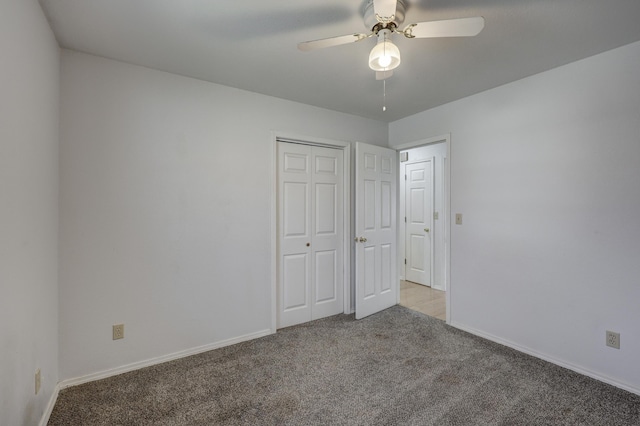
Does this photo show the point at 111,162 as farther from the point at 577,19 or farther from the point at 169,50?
the point at 577,19

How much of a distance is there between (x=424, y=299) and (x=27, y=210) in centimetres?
411

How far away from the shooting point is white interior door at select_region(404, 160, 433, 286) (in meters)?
4.68

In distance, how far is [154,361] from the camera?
7.80 ft

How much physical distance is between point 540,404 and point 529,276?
103 cm

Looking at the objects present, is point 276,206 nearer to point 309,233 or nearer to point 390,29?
point 309,233

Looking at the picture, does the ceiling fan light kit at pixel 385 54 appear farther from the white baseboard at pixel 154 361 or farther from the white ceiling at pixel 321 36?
the white baseboard at pixel 154 361

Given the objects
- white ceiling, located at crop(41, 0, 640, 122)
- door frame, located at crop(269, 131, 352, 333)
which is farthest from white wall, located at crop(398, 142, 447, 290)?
white ceiling, located at crop(41, 0, 640, 122)

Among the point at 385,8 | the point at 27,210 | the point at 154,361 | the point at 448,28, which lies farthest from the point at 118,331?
the point at 448,28

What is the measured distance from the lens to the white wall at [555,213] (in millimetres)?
2047

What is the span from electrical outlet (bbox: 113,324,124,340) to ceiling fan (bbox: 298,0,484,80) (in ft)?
7.91

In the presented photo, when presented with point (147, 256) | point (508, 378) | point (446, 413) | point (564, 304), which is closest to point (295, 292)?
point (147, 256)

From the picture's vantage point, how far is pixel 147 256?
235cm

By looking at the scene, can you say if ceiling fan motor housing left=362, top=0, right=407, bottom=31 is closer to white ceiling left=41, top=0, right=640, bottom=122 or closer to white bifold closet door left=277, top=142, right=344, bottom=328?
white ceiling left=41, top=0, right=640, bottom=122

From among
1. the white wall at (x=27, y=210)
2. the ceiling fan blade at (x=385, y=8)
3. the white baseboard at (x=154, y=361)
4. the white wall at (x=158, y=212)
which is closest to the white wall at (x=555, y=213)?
the ceiling fan blade at (x=385, y=8)
